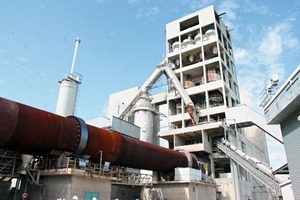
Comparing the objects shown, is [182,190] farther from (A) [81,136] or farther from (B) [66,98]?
(B) [66,98]

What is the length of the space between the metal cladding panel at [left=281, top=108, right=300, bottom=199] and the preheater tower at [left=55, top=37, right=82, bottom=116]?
20.3 meters

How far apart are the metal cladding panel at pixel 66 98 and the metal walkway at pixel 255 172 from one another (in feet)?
65.1

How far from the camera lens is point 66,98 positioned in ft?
85.7

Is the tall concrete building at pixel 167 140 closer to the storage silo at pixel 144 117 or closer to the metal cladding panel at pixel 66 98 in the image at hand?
the storage silo at pixel 144 117

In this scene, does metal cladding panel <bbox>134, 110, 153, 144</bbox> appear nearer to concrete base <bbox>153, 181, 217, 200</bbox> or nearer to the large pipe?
concrete base <bbox>153, 181, 217, 200</bbox>

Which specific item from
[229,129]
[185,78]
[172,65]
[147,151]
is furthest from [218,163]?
[147,151]

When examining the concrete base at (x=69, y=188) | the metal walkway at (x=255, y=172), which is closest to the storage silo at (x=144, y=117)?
the metal walkway at (x=255, y=172)

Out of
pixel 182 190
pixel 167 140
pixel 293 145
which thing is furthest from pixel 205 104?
pixel 293 145

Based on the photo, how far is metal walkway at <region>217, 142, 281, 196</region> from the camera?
20138 mm

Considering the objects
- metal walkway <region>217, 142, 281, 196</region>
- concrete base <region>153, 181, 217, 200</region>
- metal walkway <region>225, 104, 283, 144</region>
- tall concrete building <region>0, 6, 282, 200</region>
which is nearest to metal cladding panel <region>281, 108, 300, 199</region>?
metal walkway <region>217, 142, 281, 196</region>

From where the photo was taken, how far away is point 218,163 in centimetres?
3919

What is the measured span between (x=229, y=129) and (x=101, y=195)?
77.1 ft

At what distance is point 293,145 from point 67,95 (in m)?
21.4

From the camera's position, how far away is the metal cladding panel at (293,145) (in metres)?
12.6
